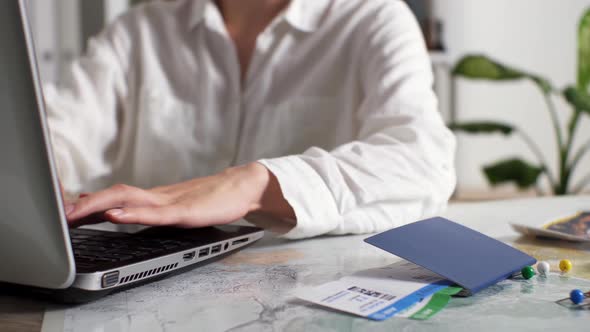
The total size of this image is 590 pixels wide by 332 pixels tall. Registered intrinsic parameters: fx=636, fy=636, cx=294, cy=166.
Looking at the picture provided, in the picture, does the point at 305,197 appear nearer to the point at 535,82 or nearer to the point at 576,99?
the point at 576,99

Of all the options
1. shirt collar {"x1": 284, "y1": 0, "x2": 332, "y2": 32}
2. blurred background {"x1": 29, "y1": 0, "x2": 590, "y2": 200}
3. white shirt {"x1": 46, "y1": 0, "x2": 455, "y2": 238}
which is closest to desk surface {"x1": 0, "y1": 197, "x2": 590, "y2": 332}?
white shirt {"x1": 46, "y1": 0, "x2": 455, "y2": 238}

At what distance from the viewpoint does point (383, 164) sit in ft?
2.65

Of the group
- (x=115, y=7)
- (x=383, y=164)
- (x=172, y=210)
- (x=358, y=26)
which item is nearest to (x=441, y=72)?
(x=115, y=7)

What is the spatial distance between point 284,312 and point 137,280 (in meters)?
0.13

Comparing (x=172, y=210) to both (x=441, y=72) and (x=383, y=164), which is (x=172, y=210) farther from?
(x=441, y=72)

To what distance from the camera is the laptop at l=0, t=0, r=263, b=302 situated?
38cm

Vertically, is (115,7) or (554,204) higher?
(115,7)

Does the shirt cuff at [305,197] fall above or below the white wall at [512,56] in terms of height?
above

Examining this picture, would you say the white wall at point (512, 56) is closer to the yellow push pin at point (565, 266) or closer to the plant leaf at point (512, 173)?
the plant leaf at point (512, 173)

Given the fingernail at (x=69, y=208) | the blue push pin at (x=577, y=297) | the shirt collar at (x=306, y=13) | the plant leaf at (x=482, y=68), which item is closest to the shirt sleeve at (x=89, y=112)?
the shirt collar at (x=306, y=13)

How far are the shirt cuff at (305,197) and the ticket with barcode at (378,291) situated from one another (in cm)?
19

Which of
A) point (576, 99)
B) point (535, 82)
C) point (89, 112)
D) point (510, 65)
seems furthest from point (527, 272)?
point (510, 65)

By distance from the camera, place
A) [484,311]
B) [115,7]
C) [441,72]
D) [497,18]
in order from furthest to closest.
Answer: [497,18] < [441,72] < [115,7] < [484,311]

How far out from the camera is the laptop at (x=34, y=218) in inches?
15.0
